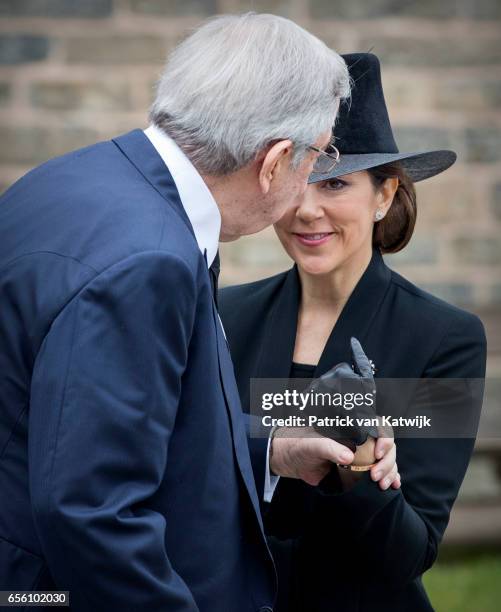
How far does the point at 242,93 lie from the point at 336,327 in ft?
3.08

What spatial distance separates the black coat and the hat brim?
0.95 ft

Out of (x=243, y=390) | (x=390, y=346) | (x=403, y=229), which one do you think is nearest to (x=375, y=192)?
(x=403, y=229)

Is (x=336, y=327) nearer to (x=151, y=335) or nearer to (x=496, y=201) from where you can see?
(x=151, y=335)

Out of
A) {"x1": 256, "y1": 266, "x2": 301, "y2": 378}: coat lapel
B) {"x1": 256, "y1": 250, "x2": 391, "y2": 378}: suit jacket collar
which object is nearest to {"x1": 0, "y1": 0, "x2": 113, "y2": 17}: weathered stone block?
{"x1": 256, "y1": 266, "x2": 301, "y2": 378}: coat lapel

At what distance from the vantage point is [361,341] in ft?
8.36

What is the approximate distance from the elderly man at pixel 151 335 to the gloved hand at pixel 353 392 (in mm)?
270

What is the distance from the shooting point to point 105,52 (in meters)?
4.72

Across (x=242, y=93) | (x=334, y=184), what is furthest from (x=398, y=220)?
(x=242, y=93)

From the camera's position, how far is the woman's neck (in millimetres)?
2674

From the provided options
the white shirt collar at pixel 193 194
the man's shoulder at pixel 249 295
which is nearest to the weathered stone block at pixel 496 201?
the man's shoulder at pixel 249 295

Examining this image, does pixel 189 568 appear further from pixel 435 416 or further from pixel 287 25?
pixel 287 25

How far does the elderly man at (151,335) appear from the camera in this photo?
1543 millimetres

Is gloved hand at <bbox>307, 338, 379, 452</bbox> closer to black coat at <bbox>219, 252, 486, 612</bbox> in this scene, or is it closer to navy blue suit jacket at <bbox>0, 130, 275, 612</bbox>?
black coat at <bbox>219, 252, 486, 612</bbox>

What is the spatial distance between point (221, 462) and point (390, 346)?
858 mm
